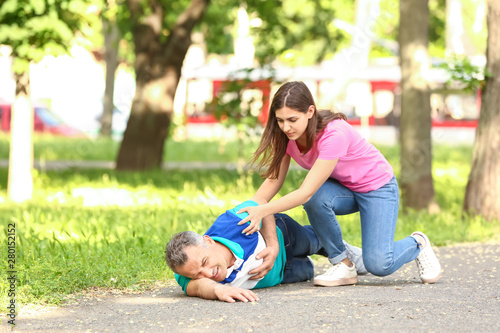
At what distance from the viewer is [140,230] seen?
6.75 meters

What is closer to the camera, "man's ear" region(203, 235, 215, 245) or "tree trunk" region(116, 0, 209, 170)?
"man's ear" region(203, 235, 215, 245)

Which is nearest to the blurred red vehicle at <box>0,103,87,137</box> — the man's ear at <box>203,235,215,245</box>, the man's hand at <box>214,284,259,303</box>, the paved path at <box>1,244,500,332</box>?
the paved path at <box>1,244,500,332</box>

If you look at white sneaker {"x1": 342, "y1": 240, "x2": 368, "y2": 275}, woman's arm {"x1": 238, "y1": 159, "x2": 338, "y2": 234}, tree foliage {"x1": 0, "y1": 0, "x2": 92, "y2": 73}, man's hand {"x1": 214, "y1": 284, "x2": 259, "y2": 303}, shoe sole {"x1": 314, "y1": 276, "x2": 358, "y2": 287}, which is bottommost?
shoe sole {"x1": 314, "y1": 276, "x2": 358, "y2": 287}

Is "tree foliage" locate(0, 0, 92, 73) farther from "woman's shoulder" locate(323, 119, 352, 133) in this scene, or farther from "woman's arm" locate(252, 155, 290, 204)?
"woman's shoulder" locate(323, 119, 352, 133)

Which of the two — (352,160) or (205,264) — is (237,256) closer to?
(205,264)

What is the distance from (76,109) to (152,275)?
46.7m

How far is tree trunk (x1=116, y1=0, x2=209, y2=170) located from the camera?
13.5m

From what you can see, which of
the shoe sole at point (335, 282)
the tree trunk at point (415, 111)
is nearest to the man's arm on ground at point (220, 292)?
the shoe sole at point (335, 282)

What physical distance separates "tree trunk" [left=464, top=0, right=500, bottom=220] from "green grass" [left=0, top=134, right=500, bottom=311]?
0.25 m

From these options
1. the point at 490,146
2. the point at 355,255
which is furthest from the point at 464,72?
the point at 355,255

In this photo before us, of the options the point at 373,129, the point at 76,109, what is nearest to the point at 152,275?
the point at 373,129

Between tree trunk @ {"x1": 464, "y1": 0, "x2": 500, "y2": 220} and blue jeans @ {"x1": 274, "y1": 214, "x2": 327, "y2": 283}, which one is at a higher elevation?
tree trunk @ {"x1": 464, "y1": 0, "x2": 500, "y2": 220}

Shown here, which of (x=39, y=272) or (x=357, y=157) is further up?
(x=357, y=157)

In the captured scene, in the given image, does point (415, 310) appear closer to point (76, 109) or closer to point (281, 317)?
point (281, 317)
